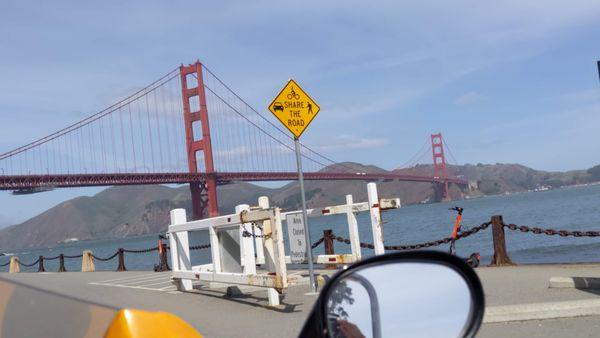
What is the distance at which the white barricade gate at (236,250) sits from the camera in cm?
720

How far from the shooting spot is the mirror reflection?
1.56 meters

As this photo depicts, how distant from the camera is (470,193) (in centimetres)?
11119

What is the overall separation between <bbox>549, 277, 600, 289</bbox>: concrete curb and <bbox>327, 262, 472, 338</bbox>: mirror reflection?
5751 mm

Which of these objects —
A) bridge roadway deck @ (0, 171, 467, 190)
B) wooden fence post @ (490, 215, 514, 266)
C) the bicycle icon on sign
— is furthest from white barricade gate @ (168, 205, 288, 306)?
bridge roadway deck @ (0, 171, 467, 190)

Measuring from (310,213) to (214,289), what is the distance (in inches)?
75.0

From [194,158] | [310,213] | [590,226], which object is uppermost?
[194,158]

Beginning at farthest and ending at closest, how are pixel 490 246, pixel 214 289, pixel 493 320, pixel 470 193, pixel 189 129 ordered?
1. pixel 470 193
2. pixel 189 129
3. pixel 490 246
4. pixel 214 289
5. pixel 493 320

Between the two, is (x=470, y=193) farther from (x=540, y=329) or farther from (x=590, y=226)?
(x=540, y=329)

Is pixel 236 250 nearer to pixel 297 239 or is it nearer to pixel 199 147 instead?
pixel 297 239

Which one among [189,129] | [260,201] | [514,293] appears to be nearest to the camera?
[514,293]

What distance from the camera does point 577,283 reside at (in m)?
6.91

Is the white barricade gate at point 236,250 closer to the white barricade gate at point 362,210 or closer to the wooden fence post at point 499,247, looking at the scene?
the white barricade gate at point 362,210

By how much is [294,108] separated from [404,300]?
6.82 metres

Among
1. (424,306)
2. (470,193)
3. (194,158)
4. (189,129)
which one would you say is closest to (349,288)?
(424,306)
